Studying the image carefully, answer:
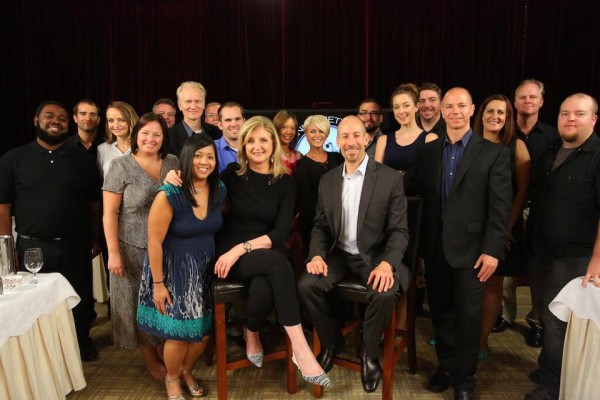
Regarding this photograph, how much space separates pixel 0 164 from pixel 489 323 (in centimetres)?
306

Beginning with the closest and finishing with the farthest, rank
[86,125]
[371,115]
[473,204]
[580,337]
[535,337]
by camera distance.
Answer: [580,337] < [473,204] < [535,337] < [86,125] < [371,115]

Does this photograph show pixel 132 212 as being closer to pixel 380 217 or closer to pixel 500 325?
pixel 380 217

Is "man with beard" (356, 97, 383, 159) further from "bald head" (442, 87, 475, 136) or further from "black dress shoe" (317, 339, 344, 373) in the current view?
"black dress shoe" (317, 339, 344, 373)

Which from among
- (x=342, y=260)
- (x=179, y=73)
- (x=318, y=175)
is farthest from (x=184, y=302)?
(x=179, y=73)

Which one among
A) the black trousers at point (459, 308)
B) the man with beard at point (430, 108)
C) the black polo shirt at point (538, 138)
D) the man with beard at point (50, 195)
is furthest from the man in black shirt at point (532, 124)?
the man with beard at point (50, 195)

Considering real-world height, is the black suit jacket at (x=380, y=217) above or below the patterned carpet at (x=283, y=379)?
above

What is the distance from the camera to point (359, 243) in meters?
2.55

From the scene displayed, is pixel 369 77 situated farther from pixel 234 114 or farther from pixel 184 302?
pixel 184 302

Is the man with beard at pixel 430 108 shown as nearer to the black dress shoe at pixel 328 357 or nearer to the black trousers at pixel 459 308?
the black trousers at pixel 459 308

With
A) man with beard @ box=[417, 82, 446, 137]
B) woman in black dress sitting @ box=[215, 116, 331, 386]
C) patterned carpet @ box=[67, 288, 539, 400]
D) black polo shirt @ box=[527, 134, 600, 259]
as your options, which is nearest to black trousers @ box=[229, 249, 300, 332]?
woman in black dress sitting @ box=[215, 116, 331, 386]

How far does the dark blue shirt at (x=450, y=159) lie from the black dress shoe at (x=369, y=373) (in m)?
0.88

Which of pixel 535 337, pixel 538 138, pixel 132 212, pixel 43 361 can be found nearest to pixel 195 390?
pixel 43 361

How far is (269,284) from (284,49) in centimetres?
474

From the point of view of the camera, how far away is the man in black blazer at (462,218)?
93.0 inches
